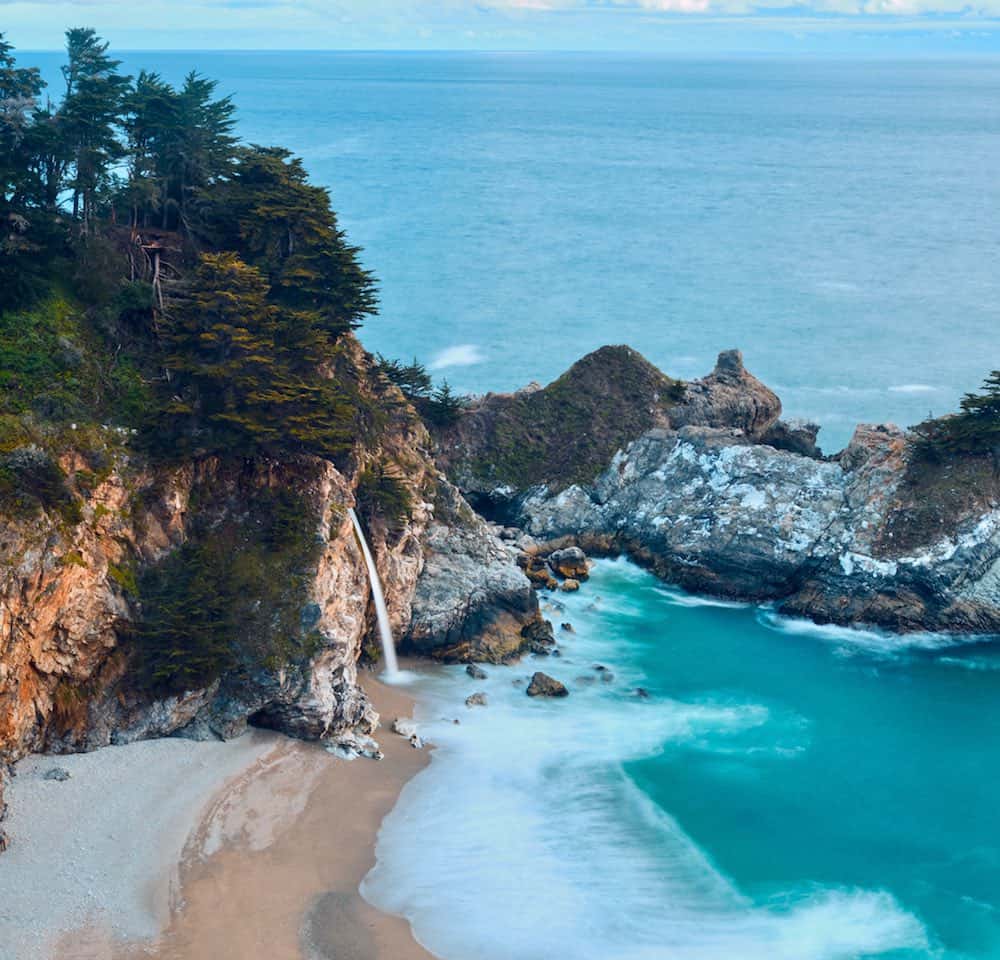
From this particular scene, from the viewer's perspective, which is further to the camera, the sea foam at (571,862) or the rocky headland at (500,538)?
the rocky headland at (500,538)

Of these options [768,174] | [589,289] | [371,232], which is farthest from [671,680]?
[768,174]

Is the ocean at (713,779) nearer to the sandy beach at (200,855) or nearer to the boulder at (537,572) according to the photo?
the sandy beach at (200,855)

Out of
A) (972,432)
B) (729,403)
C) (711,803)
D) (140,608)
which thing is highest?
(972,432)

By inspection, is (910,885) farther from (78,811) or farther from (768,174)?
(768,174)

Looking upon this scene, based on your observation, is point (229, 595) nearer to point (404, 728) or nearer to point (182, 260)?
point (404, 728)

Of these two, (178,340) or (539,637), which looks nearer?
(178,340)

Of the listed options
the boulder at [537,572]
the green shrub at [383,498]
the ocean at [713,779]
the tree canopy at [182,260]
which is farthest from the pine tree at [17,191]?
the boulder at [537,572]

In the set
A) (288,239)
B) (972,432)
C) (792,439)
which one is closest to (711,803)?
(972,432)
